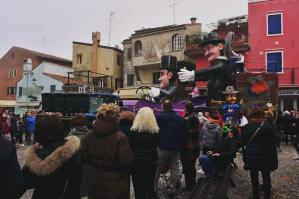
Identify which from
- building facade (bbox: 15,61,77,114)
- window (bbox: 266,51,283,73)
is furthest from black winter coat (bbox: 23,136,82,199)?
building facade (bbox: 15,61,77,114)

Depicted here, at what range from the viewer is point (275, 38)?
29.1 meters

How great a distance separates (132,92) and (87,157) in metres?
27.9

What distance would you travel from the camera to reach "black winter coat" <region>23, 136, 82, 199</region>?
3.93 m

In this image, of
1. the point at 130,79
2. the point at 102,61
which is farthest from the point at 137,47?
the point at 102,61

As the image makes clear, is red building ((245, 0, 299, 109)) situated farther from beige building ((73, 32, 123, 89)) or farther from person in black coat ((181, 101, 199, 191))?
person in black coat ((181, 101, 199, 191))

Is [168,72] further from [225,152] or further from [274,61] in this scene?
[274,61]

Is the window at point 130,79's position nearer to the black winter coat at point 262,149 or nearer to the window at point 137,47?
the window at point 137,47

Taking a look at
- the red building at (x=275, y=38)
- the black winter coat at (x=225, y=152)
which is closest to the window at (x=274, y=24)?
the red building at (x=275, y=38)

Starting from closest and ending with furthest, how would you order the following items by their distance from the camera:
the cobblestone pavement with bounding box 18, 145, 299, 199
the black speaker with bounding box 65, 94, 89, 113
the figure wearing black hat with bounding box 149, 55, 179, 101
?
the cobblestone pavement with bounding box 18, 145, 299, 199 → the figure wearing black hat with bounding box 149, 55, 179, 101 → the black speaker with bounding box 65, 94, 89, 113

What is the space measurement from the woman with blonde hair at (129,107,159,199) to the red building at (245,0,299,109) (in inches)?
915

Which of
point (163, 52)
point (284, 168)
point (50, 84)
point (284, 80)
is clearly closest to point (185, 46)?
point (163, 52)

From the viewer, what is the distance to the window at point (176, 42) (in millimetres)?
37344

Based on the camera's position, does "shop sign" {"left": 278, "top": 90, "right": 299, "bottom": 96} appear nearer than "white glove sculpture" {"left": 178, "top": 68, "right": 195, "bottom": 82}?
No

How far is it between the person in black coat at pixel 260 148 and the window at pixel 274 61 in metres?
22.6
